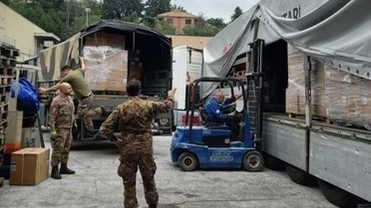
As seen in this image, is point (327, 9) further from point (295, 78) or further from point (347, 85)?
point (295, 78)

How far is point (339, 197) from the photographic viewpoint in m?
7.41

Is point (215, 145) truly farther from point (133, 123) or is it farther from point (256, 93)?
point (133, 123)

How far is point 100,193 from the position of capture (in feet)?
26.3

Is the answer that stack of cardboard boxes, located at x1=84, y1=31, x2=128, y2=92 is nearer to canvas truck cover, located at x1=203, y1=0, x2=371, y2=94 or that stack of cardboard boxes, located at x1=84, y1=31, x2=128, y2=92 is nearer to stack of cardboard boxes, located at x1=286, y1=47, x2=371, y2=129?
canvas truck cover, located at x1=203, y1=0, x2=371, y2=94

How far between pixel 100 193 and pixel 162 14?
10677 centimetres

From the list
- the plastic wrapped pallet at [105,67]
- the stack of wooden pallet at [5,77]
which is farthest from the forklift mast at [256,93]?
the stack of wooden pallet at [5,77]

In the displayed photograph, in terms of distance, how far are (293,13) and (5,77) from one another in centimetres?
472

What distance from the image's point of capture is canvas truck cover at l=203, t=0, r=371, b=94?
5.97 m

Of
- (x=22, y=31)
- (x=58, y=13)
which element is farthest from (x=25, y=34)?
(x=58, y=13)

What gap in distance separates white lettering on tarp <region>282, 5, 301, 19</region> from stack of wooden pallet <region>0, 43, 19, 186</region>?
15.1 ft

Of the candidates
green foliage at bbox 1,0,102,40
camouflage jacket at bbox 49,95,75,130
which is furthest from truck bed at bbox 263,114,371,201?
green foliage at bbox 1,0,102,40

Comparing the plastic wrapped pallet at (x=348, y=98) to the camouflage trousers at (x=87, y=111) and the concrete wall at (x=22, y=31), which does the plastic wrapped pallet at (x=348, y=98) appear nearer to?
the camouflage trousers at (x=87, y=111)

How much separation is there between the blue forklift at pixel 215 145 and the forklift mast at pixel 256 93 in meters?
0.17

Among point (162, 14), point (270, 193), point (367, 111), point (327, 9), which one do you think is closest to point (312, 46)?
point (327, 9)
